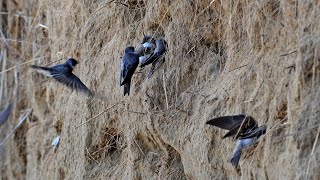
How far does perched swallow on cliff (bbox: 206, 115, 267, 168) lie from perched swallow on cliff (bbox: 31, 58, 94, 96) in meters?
1.53

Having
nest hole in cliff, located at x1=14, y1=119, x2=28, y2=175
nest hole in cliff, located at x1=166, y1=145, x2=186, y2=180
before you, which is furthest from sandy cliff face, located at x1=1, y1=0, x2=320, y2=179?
nest hole in cliff, located at x1=14, y1=119, x2=28, y2=175

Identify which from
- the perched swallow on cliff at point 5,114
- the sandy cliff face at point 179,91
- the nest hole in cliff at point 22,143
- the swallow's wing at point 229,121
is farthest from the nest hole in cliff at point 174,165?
the nest hole in cliff at point 22,143

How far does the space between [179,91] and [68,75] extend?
3.21 feet

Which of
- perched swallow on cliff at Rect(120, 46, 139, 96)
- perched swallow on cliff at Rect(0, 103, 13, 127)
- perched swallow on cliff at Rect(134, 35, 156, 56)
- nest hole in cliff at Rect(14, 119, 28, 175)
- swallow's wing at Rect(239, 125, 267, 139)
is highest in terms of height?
perched swallow on cliff at Rect(134, 35, 156, 56)

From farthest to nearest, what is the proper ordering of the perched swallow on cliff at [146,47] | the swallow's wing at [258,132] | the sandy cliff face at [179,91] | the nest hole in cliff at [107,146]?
the nest hole in cliff at [107,146], the perched swallow on cliff at [146,47], the swallow's wing at [258,132], the sandy cliff face at [179,91]

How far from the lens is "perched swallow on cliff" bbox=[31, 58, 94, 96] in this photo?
5.86m

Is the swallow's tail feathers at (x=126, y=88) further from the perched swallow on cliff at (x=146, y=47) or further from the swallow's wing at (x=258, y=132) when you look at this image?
the swallow's wing at (x=258, y=132)

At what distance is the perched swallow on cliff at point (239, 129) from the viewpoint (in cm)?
437

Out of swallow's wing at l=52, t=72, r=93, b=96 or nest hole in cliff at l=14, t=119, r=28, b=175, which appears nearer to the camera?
swallow's wing at l=52, t=72, r=93, b=96

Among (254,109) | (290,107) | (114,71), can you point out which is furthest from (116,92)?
(290,107)

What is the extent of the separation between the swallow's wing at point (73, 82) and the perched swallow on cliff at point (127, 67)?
0.49 metres

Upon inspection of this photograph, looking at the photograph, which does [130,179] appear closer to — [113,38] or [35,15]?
[113,38]

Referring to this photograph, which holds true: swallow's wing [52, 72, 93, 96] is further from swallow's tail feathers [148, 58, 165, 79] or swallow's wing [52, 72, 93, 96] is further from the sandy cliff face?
swallow's tail feathers [148, 58, 165, 79]

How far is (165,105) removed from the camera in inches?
206
